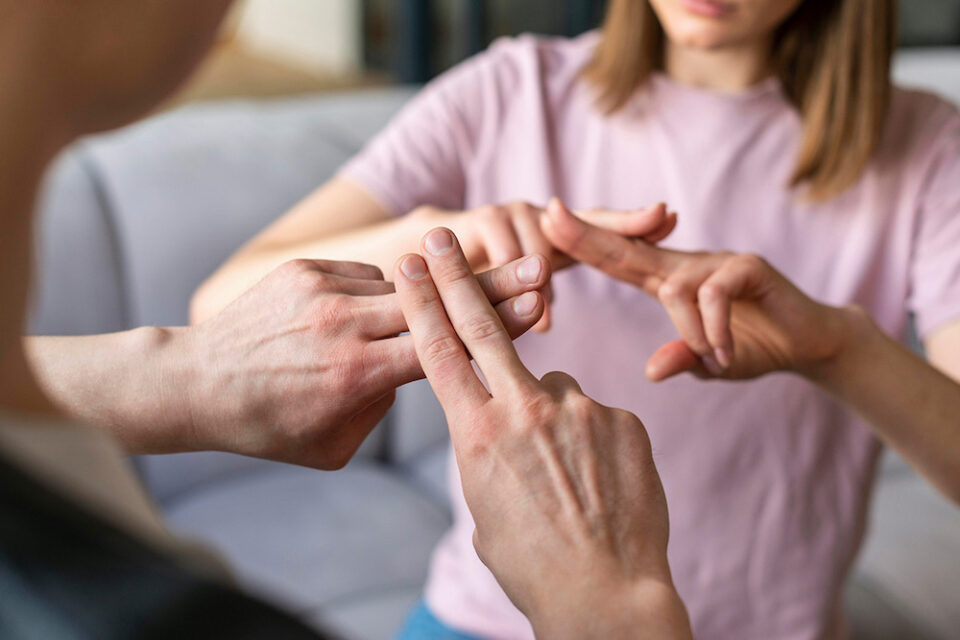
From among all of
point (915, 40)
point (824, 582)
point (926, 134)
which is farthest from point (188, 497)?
point (915, 40)

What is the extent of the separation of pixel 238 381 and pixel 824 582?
0.46m

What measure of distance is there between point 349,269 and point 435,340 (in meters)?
0.08

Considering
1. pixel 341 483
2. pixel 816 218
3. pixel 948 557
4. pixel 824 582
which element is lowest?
pixel 948 557

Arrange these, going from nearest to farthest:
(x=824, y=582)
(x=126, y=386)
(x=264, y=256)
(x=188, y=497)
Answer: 1. (x=126, y=386)
2. (x=264, y=256)
3. (x=824, y=582)
4. (x=188, y=497)

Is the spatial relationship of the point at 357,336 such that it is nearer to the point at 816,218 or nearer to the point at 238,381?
the point at 238,381

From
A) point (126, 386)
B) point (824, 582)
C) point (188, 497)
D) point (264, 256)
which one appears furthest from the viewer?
point (188, 497)

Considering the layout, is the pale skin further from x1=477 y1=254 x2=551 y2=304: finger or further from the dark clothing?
the dark clothing

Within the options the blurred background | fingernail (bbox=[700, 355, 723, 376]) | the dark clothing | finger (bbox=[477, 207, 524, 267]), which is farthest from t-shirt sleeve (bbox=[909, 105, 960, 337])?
the blurred background

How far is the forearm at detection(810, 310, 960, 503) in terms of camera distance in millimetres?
A: 530

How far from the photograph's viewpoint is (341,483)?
1.09 meters

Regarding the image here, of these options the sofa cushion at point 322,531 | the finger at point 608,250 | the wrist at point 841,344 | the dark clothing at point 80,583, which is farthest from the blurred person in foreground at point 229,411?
the sofa cushion at point 322,531

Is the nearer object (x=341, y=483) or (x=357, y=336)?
(x=357, y=336)

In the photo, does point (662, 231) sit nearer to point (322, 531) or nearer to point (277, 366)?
point (277, 366)

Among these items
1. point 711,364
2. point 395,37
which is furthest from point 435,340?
point 395,37
